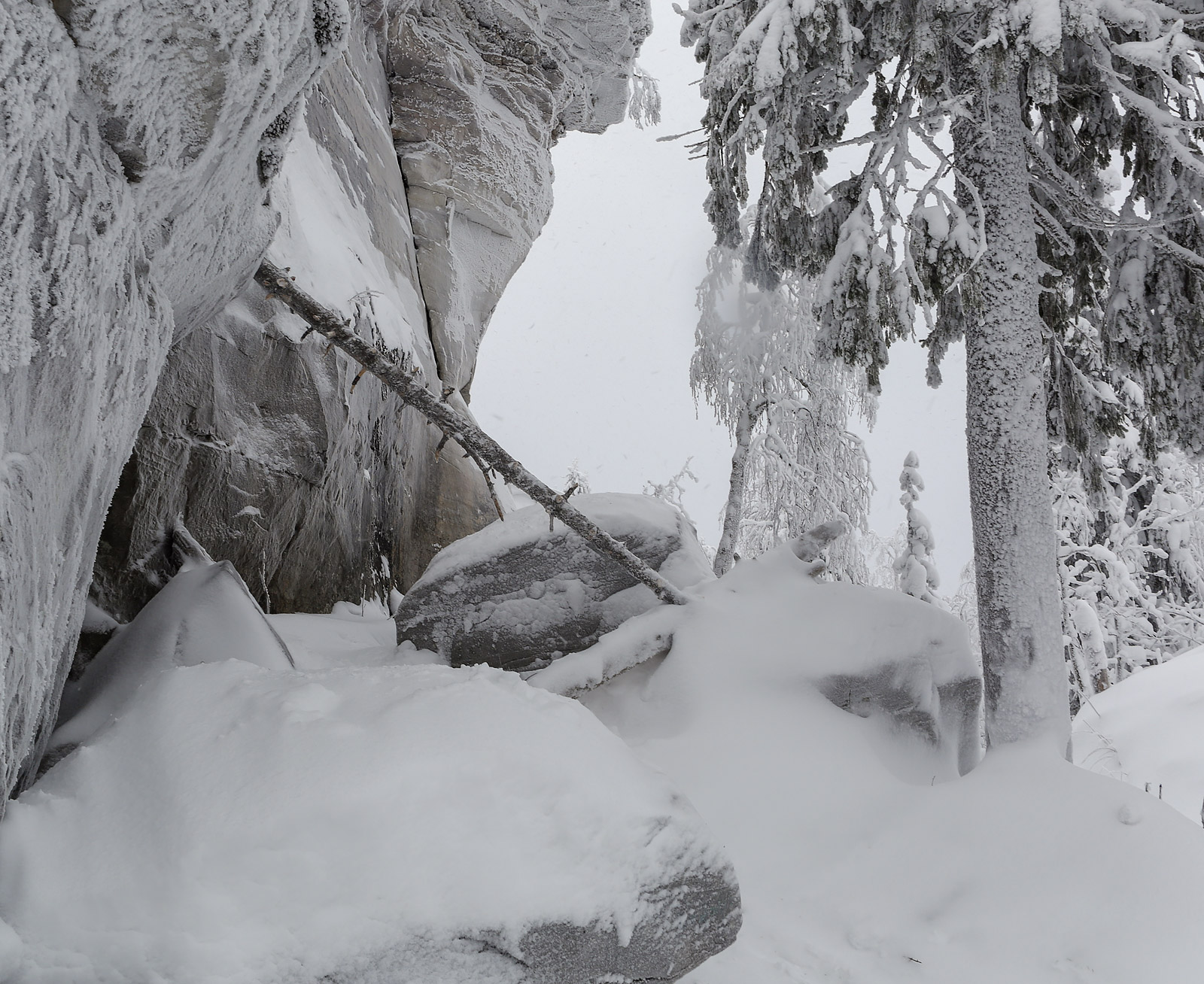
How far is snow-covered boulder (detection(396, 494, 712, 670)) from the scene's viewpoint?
5.50m

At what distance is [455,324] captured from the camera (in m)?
10.0

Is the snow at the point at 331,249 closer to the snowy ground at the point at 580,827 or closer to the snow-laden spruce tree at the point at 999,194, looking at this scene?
the snowy ground at the point at 580,827

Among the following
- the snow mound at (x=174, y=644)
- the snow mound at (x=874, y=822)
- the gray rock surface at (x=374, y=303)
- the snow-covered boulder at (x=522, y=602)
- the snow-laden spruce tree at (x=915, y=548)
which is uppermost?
the gray rock surface at (x=374, y=303)

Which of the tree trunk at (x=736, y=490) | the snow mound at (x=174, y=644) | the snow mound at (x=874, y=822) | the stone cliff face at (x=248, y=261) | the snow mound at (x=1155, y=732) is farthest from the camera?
the tree trunk at (x=736, y=490)

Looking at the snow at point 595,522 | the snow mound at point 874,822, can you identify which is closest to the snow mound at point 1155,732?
the snow mound at point 874,822

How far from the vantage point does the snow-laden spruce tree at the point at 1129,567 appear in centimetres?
1228

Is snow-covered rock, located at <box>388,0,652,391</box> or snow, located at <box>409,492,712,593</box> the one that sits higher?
snow-covered rock, located at <box>388,0,652,391</box>

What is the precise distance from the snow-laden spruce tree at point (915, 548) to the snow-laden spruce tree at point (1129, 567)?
78.0 inches

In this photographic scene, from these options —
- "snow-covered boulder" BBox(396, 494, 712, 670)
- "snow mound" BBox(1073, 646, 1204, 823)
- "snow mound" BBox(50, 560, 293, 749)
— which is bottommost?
"snow mound" BBox(1073, 646, 1204, 823)

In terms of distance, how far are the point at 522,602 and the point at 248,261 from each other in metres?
2.88

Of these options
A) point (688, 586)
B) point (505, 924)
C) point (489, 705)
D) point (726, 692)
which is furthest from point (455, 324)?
point (505, 924)

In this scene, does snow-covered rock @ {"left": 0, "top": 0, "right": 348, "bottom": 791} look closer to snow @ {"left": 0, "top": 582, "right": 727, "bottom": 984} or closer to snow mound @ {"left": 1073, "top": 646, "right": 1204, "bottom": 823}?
snow @ {"left": 0, "top": 582, "right": 727, "bottom": 984}

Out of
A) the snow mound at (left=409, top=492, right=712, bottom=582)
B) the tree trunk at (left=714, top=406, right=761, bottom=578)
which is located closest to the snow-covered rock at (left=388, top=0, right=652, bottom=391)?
the tree trunk at (left=714, top=406, right=761, bottom=578)

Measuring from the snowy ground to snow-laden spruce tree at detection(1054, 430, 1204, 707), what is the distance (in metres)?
9.05
